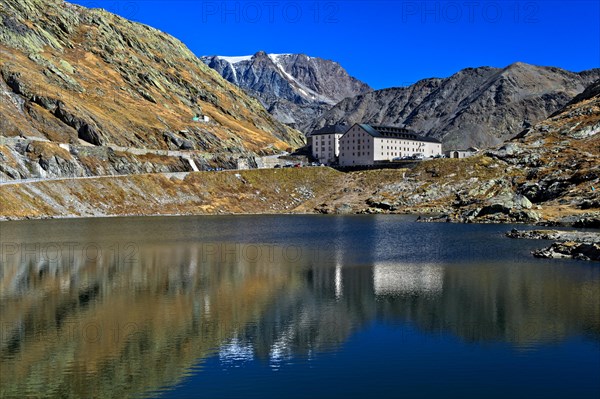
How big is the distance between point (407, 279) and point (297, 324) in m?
22.0

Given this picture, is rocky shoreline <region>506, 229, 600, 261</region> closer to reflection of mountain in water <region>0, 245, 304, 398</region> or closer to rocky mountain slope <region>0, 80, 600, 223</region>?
rocky mountain slope <region>0, 80, 600, 223</region>

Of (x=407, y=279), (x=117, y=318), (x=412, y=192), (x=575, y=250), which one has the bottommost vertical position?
(x=117, y=318)

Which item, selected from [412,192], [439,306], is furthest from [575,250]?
[412,192]

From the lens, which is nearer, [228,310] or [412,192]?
[228,310]

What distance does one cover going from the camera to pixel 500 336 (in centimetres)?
3931

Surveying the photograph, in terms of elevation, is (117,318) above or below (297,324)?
above

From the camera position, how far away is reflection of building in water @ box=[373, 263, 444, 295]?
180ft

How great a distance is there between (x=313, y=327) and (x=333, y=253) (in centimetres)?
4248

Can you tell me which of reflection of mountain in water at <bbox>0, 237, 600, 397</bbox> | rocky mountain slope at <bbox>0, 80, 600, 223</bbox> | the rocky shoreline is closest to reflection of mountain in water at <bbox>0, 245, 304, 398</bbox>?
reflection of mountain in water at <bbox>0, 237, 600, 397</bbox>

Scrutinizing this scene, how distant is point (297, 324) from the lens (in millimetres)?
42750

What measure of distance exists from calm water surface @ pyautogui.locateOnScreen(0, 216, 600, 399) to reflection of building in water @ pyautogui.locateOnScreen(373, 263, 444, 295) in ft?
0.72

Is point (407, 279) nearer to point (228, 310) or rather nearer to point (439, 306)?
point (439, 306)

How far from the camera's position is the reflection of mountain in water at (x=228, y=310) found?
34.4 metres

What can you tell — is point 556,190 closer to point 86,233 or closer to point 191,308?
point 86,233
